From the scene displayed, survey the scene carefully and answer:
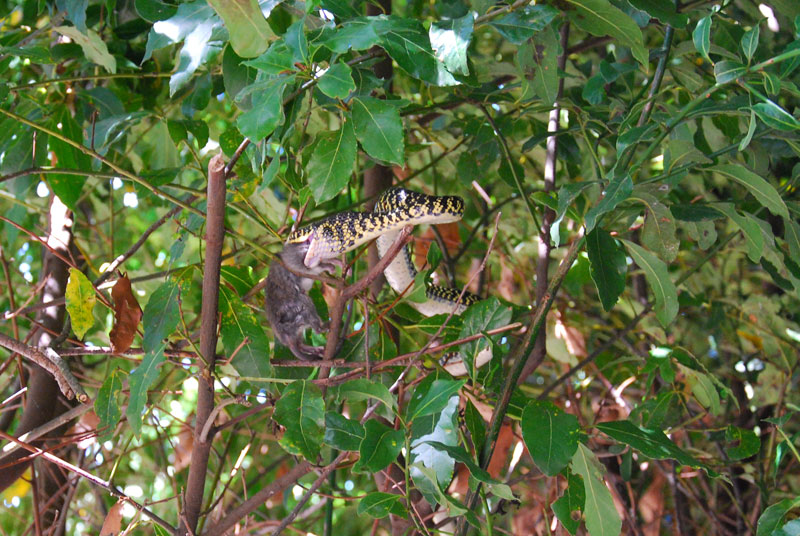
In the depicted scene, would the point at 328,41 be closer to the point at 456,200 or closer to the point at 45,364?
the point at 456,200

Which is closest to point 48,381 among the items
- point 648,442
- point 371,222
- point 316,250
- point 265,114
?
point 316,250

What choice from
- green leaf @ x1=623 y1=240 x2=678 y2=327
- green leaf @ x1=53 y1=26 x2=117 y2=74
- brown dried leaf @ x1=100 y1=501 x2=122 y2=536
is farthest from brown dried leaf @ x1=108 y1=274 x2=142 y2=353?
green leaf @ x1=623 y1=240 x2=678 y2=327

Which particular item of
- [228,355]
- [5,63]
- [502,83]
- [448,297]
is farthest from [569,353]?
[5,63]

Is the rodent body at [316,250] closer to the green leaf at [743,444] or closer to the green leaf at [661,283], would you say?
the green leaf at [661,283]

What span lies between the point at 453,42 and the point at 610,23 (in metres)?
0.40

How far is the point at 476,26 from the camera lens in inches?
56.6

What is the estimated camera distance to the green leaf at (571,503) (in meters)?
1.42

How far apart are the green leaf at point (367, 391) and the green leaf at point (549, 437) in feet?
0.83

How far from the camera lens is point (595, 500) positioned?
4.79 feet

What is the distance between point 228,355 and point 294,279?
0.92ft

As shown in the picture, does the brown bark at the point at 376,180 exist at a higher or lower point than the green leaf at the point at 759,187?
lower

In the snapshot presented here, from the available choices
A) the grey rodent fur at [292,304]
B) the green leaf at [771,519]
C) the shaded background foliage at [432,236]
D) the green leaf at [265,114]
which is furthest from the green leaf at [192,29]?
the green leaf at [771,519]

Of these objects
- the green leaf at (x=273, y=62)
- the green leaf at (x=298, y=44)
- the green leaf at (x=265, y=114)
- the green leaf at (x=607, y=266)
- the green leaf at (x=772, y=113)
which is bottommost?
the green leaf at (x=607, y=266)

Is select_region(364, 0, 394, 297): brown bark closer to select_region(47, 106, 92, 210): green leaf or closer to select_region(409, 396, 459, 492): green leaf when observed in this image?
select_region(47, 106, 92, 210): green leaf
